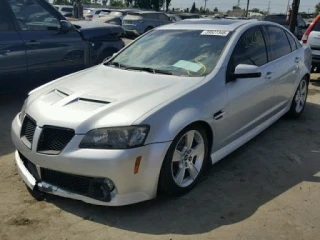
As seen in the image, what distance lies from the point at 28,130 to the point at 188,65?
1.74 meters

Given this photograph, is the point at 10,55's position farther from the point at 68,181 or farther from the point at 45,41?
the point at 68,181

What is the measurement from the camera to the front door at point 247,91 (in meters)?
4.07

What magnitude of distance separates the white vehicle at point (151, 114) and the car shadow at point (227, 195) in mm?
162

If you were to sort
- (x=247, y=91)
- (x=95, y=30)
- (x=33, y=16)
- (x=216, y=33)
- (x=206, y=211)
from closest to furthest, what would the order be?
(x=206, y=211), (x=247, y=91), (x=216, y=33), (x=33, y=16), (x=95, y=30)

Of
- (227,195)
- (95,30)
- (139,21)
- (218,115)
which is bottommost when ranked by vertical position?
(139,21)

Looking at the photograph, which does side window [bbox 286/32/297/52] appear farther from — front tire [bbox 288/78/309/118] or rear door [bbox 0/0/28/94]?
rear door [bbox 0/0/28/94]

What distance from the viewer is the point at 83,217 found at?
3.23 meters

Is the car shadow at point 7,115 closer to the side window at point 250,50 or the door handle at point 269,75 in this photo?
the side window at point 250,50

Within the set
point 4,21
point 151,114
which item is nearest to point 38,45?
point 4,21

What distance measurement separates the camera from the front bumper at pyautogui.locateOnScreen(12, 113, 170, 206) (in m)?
3.03

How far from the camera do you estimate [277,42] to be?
5375 millimetres

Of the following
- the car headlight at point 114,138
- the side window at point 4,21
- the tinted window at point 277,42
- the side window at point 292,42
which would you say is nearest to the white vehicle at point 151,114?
the car headlight at point 114,138

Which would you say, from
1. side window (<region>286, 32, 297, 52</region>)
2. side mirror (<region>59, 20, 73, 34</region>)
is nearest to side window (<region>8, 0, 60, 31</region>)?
side mirror (<region>59, 20, 73, 34</region>)

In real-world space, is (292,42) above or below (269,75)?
above
